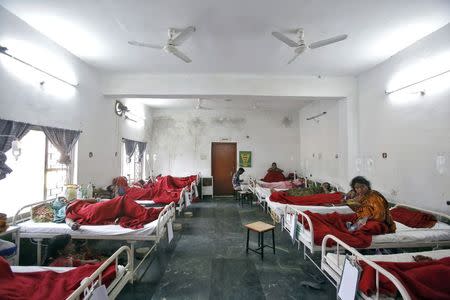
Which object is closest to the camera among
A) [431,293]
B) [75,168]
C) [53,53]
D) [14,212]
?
[431,293]

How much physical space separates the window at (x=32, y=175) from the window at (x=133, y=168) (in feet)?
7.85

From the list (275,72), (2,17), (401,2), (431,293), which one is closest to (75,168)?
(2,17)

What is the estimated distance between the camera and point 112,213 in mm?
3398

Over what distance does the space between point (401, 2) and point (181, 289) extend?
173 inches

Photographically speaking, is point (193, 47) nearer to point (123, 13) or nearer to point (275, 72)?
point (123, 13)

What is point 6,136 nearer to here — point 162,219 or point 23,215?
point 23,215

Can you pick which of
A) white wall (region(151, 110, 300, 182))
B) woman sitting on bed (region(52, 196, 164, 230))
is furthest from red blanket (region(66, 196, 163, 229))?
white wall (region(151, 110, 300, 182))

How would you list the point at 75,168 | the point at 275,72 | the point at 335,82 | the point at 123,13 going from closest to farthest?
the point at 123,13 → the point at 75,168 → the point at 275,72 → the point at 335,82

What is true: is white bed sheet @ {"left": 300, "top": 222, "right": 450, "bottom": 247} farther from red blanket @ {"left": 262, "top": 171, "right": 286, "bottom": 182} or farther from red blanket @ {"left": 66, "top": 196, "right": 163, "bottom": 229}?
red blanket @ {"left": 262, "top": 171, "right": 286, "bottom": 182}

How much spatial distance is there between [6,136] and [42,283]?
6.81ft

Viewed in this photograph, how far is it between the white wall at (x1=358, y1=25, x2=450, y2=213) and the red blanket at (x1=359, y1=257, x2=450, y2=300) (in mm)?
2175

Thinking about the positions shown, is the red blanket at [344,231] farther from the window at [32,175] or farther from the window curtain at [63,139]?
the window at [32,175]

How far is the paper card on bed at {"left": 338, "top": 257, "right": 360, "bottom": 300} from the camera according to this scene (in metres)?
1.69

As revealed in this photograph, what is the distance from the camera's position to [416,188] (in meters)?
3.69
